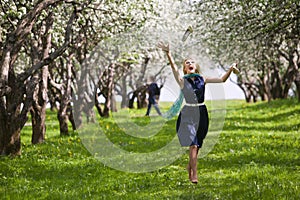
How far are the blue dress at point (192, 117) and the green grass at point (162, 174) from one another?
1138 mm

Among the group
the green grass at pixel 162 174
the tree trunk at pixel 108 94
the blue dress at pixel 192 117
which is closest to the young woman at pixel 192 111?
the blue dress at pixel 192 117

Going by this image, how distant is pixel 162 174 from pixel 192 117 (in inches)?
139

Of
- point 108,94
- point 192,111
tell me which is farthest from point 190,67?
point 108,94

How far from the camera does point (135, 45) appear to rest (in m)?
34.1

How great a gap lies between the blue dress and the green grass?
1.14 meters

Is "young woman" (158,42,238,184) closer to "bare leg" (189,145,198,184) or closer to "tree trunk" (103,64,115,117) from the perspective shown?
"bare leg" (189,145,198,184)

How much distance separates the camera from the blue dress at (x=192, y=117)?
885 cm

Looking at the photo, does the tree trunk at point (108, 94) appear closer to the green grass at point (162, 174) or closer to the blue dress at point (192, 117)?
the green grass at point (162, 174)

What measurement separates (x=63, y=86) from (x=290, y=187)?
15390 mm

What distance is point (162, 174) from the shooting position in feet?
39.5

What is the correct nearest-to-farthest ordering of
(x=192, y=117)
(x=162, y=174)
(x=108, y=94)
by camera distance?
(x=192, y=117)
(x=162, y=174)
(x=108, y=94)

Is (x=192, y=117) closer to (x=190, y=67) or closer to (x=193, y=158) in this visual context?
(x=193, y=158)

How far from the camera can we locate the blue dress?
885 centimetres

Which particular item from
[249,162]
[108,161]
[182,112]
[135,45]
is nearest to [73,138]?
[108,161]
